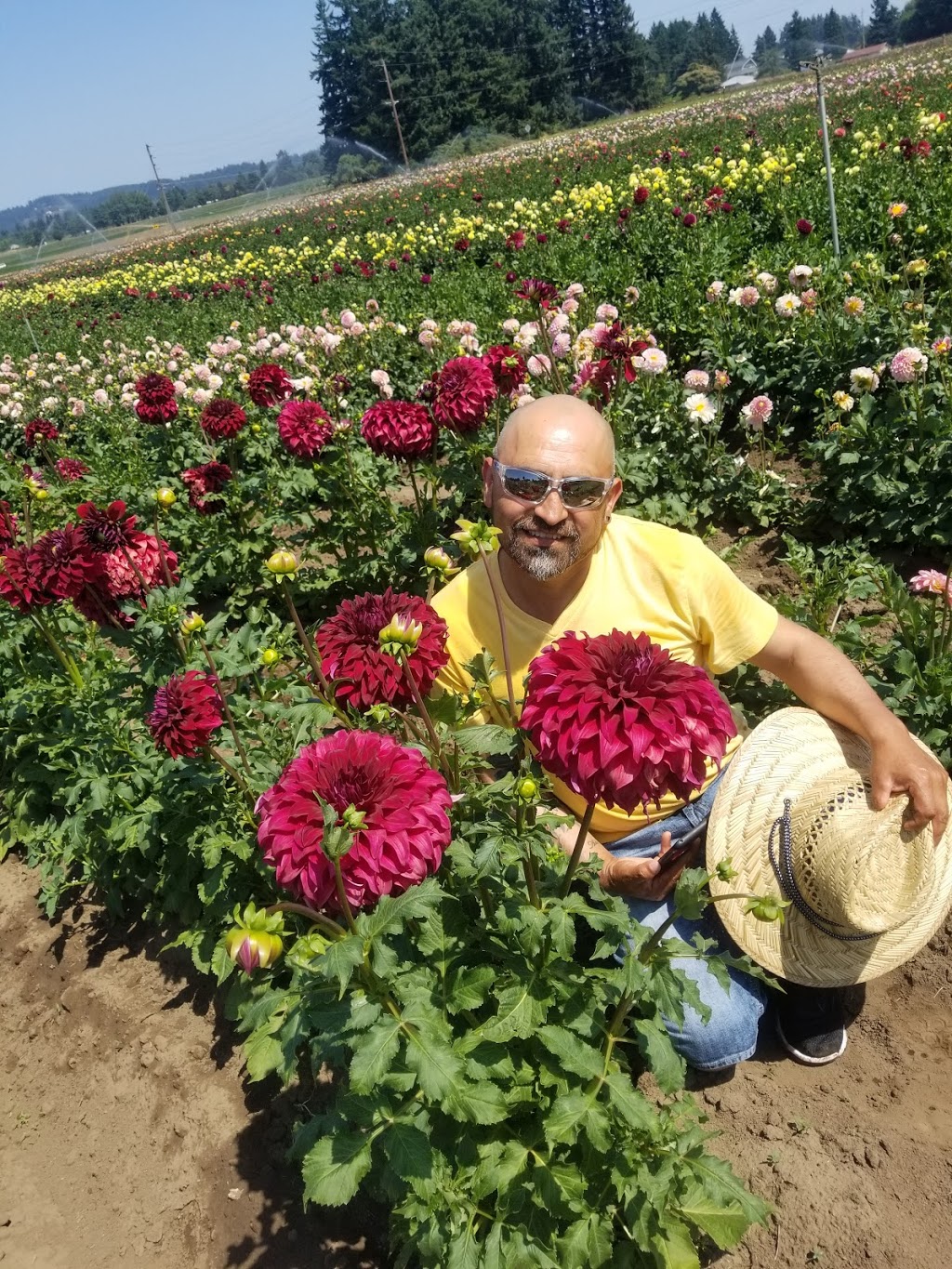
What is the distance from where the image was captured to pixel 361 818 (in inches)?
51.4

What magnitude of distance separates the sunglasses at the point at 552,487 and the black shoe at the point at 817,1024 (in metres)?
1.55

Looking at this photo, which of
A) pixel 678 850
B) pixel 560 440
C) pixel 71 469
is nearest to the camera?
pixel 560 440

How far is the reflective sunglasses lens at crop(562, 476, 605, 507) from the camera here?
2.28m

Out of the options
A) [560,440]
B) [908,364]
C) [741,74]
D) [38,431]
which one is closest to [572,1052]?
[560,440]

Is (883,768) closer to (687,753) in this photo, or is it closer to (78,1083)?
(687,753)

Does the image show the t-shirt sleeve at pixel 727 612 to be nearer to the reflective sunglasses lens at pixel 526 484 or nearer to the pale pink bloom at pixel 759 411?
the reflective sunglasses lens at pixel 526 484

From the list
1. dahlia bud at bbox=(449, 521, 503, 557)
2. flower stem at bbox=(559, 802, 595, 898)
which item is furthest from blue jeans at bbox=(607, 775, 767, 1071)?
dahlia bud at bbox=(449, 521, 503, 557)

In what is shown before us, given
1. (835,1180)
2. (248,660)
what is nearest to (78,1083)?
(248,660)

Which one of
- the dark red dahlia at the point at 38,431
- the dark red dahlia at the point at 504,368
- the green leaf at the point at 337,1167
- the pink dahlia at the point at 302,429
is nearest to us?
the green leaf at the point at 337,1167

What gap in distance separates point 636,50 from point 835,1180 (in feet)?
262

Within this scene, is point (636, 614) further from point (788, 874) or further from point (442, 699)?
point (788, 874)

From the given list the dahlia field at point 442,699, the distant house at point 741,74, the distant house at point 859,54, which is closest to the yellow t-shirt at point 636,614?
the dahlia field at point 442,699

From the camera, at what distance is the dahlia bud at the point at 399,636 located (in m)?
1.62

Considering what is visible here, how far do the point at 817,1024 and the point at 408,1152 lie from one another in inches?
56.4
